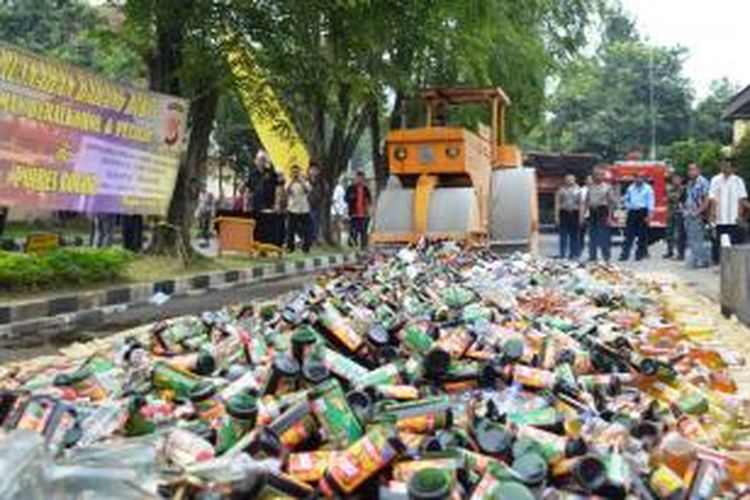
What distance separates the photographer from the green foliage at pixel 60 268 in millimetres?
11375

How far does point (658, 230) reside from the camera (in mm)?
26562

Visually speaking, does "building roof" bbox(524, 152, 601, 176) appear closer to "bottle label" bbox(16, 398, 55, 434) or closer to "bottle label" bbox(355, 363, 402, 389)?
"bottle label" bbox(355, 363, 402, 389)

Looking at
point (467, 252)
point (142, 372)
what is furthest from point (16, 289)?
point (142, 372)

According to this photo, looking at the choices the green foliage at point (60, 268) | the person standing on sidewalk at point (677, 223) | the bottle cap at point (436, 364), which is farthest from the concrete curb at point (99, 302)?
the person standing on sidewalk at point (677, 223)

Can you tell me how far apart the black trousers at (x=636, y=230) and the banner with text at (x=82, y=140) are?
24.3 ft

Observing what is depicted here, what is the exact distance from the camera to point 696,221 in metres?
16.7

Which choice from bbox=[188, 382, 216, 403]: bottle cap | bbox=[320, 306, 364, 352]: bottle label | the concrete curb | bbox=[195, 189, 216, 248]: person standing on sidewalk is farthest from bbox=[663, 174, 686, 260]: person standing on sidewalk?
bbox=[188, 382, 216, 403]: bottle cap

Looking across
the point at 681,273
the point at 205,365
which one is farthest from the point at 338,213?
the point at 205,365

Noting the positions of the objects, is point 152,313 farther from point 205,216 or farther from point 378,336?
point 205,216

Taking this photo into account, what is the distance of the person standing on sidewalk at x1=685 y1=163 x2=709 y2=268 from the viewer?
16703mm

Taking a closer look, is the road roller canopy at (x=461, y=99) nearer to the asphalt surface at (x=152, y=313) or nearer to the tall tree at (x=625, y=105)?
the asphalt surface at (x=152, y=313)

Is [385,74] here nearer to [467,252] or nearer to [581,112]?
[467,252]

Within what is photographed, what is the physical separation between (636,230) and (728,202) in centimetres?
376

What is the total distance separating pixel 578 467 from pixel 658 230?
23542 mm
